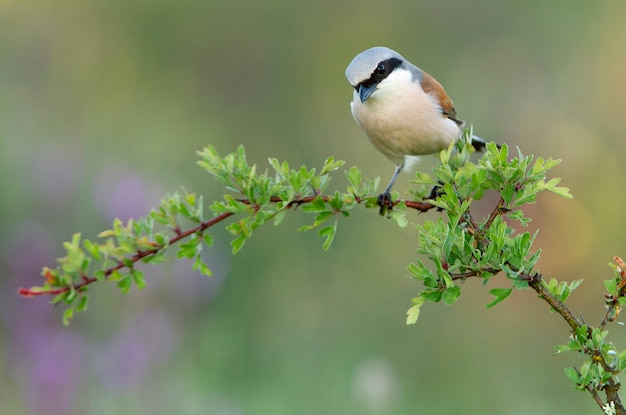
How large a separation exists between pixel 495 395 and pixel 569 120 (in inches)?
87.2

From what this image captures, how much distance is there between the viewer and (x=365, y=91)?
114 inches

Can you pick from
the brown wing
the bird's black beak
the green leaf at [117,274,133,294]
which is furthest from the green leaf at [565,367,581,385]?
the brown wing

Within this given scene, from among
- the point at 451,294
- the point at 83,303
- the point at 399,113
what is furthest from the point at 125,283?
the point at 399,113

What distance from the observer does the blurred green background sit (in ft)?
11.6

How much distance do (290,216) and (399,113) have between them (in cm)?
188

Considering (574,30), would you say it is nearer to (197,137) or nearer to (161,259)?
(197,137)

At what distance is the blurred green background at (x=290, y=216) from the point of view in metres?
3.55

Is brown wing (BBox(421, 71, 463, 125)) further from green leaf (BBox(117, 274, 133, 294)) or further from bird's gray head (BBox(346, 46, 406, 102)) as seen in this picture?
green leaf (BBox(117, 274, 133, 294))

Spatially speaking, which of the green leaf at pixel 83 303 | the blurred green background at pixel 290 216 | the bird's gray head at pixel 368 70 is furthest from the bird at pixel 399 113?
the green leaf at pixel 83 303

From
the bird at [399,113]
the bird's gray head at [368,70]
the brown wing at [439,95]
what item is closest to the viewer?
the bird's gray head at [368,70]

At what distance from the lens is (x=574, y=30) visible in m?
6.58

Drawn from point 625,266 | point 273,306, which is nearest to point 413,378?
point 273,306

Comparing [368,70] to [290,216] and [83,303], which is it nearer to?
[83,303]

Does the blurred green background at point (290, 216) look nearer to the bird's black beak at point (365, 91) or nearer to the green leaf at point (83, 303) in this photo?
the bird's black beak at point (365, 91)
